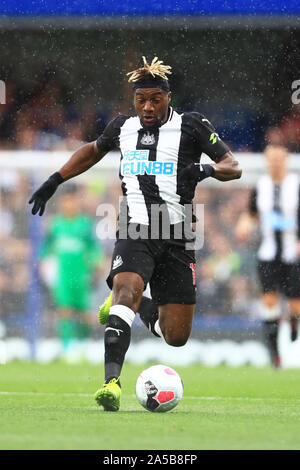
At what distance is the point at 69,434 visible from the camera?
443 cm

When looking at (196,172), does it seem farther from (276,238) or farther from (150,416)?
(276,238)

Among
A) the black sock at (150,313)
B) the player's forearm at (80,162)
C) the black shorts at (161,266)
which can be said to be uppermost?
the player's forearm at (80,162)

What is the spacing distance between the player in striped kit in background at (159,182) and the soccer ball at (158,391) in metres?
0.52

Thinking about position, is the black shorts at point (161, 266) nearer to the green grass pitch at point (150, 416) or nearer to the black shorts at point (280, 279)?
the green grass pitch at point (150, 416)

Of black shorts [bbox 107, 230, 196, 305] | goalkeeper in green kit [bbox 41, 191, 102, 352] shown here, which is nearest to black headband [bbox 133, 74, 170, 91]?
black shorts [bbox 107, 230, 196, 305]

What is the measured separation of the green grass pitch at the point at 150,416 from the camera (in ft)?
13.8

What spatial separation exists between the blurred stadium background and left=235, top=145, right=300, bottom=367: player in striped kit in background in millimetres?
1509

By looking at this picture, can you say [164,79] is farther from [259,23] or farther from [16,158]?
[259,23]

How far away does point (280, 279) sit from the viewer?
973 cm

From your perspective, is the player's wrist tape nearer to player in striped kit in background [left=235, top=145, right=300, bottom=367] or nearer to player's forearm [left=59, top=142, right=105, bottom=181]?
player's forearm [left=59, top=142, right=105, bottom=181]

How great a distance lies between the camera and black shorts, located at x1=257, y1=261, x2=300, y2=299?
9680 mm

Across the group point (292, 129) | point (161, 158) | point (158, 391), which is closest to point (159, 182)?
point (161, 158)

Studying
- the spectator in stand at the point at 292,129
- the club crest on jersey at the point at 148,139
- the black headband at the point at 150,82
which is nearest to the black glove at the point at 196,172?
the club crest on jersey at the point at 148,139

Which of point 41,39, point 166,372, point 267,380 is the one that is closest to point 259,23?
point 41,39
